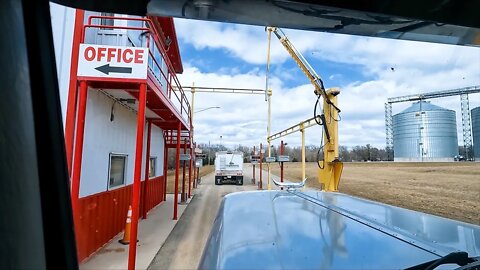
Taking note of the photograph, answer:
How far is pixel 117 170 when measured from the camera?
24.5 ft

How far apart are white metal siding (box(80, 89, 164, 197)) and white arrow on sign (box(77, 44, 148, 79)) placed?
0.80m

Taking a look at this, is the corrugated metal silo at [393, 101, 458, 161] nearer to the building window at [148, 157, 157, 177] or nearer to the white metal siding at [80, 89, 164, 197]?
the building window at [148, 157, 157, 177]

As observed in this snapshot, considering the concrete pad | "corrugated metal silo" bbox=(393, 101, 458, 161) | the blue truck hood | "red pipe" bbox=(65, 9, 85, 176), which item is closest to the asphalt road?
the concrete pad

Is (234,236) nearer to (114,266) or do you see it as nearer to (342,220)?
(342,220)

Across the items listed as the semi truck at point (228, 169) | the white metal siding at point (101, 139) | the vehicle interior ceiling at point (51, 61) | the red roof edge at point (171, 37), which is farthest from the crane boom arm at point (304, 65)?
the semi truck at point (228, 169)

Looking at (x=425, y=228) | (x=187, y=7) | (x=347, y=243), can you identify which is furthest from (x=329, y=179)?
(x=187, y=7)

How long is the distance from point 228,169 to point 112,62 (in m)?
18.8

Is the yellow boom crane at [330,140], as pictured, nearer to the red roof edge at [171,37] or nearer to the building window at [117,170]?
the red roof edge at [171,37]

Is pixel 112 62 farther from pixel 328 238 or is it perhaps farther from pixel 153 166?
pixel 153 166

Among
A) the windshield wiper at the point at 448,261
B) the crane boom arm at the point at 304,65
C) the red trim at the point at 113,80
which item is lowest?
the windshield wiper at the point at 448,261

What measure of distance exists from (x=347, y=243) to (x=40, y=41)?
68.3 inches

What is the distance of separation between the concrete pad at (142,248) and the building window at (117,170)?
129 cm

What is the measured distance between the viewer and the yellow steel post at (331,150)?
24.7ft

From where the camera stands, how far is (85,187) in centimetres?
555
